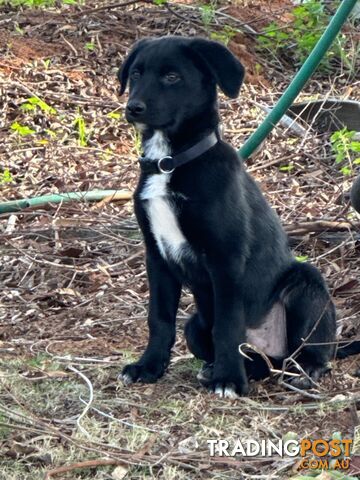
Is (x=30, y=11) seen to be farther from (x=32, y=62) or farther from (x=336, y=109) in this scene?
(x=336, y=109)

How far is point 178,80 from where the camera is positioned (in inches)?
167

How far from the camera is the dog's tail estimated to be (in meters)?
4.62

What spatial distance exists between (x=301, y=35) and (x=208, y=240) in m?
6.16

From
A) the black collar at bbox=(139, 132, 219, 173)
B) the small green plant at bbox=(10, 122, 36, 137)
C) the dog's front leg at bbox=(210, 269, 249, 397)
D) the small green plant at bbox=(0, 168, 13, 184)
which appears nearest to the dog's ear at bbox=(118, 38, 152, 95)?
the black collar at bbox=(139, 132, 219, 173)

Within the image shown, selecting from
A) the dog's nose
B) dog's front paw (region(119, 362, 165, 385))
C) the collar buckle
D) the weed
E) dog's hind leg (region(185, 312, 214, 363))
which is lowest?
the weed

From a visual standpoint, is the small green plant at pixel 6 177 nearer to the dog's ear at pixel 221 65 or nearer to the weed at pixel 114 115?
the weed at pixel 114 115

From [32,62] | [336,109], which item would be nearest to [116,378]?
[336,109]

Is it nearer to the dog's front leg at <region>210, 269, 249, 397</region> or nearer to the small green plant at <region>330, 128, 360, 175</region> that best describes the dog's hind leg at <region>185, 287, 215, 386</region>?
the dog's front leg at <region>210, 269, 249, 397</region>

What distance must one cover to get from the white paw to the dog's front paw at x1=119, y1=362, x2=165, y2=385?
0.34 metres

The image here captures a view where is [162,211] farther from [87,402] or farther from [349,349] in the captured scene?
[349,349]

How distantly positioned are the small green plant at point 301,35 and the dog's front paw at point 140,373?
19.3 feet

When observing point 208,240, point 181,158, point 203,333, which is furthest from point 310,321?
point 181,158

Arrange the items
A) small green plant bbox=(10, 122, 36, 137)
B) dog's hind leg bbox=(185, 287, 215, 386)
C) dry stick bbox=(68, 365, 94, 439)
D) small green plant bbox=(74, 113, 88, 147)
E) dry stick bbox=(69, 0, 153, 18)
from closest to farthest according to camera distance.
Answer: dry stick bbox=(68, 365, 94, 439), dog's hind leg bbox=(185, 287, 215, 386), small green plant bbox=(10, 122, 36, 137), small green plant bbox=(74, 113, 88, 147), dry stick bbox=(69, 0, 153, 18)
